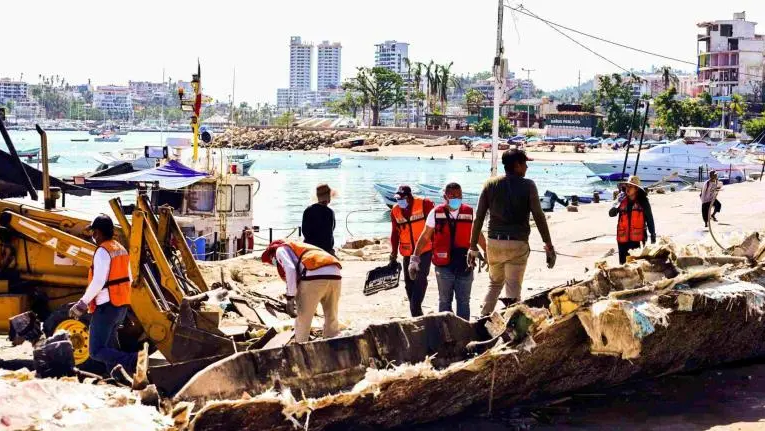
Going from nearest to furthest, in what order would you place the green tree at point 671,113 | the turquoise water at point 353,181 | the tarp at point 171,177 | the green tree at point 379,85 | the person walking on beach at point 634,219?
the person walking on beach at point 634,219, the tarp at point 171,177, the turquoise water at point 353,181, the green tree at point 671,113, the green tree at point 379,85

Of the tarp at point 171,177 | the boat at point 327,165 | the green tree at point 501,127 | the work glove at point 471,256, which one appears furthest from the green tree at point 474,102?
the work glove at point 471,256

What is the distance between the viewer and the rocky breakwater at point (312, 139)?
144m

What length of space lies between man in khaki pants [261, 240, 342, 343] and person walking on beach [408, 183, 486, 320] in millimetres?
1612

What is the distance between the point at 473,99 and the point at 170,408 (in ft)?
528

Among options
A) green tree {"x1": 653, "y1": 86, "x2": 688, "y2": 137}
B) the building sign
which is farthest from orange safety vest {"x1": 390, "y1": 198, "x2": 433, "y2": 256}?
the building sign

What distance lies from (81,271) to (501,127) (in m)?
136

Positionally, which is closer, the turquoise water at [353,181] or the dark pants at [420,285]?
the dark pants at [420,285]

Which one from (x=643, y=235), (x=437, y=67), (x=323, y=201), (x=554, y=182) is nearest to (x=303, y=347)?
(x=323, y=201)

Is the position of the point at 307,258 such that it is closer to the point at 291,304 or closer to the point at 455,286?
the point at 291,304

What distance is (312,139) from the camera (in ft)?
502

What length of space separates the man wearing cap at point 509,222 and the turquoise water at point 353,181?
19.1 meters

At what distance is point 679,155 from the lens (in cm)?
6244

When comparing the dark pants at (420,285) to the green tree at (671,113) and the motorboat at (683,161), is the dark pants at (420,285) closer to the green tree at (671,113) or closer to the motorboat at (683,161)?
the motorboat at (683,161)

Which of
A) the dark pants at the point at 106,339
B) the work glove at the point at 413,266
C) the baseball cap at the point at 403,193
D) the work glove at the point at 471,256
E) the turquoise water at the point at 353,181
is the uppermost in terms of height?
the baseball cap at the point at 403,193
